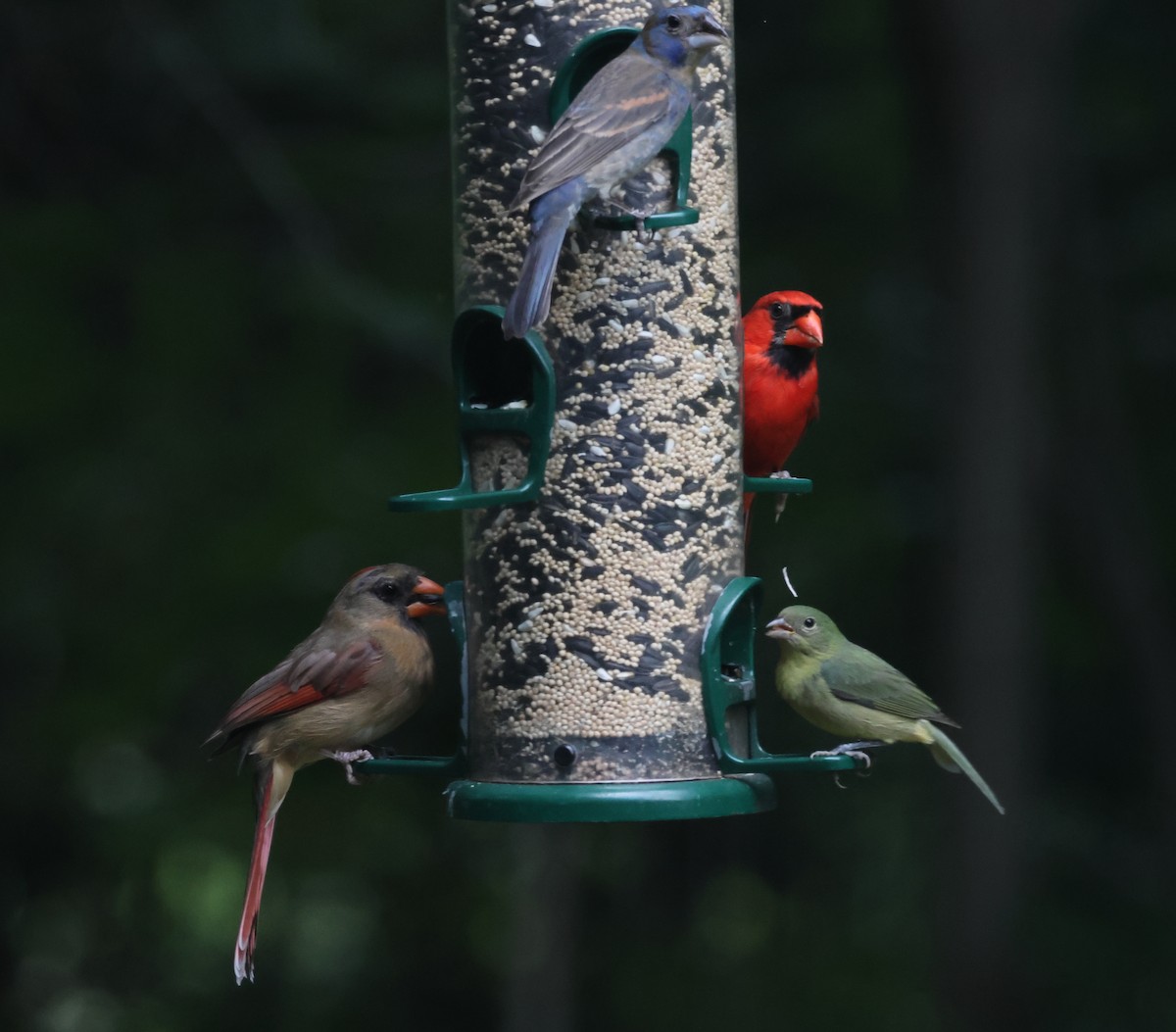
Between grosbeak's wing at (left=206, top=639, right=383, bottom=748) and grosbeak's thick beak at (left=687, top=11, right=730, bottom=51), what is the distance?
6.23ft

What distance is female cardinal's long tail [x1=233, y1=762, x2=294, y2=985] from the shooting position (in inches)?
213

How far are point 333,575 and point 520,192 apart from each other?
3.02 m

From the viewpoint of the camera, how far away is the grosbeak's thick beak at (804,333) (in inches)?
244

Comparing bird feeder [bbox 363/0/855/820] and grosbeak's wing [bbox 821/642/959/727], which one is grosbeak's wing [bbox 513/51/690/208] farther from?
grosbeak's wing [bbox 821/642/959/727]

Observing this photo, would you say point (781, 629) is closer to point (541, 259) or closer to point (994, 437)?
point (541, 259)

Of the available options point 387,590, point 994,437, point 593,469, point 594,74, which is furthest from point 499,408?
point 994,437

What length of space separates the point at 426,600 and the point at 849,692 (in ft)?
4.18

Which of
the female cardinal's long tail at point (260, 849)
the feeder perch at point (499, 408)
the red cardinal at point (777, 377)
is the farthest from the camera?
the red cardinal at point (777, 377)

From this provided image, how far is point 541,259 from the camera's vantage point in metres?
4.86

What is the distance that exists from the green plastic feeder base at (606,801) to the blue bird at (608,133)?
3.90 ft

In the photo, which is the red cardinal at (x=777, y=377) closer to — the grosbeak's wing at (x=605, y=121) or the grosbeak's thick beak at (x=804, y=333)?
the grosbeak's thick beak at (x=804, y=333)

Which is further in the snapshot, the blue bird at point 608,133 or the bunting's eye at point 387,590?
the bunting's eye at point 387,590

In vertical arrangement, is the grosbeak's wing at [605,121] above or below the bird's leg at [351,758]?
above

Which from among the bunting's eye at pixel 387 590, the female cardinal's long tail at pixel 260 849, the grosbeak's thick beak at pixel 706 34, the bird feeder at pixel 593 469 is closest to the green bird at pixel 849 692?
the bird feeder at pixel 593 469
